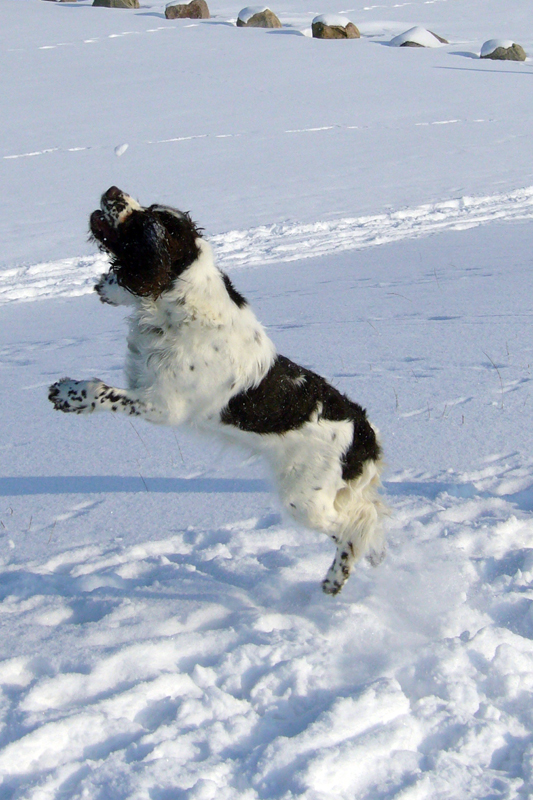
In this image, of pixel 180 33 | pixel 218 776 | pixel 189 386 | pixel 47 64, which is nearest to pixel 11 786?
pixel 218 776

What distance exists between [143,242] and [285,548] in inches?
58.3

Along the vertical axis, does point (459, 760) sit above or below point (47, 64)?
below

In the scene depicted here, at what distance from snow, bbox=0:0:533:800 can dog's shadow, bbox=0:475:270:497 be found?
0.6 inches

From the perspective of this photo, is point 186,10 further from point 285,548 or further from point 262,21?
point 285,548

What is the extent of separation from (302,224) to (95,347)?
4.46 meters

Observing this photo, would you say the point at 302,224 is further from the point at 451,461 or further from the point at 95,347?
the point at 451,461

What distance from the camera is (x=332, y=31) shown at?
26.3m

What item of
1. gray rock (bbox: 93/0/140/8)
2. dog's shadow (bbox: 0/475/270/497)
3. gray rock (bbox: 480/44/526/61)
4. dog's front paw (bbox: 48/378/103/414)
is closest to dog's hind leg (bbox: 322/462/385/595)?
dog's shadow (bbox: 0/475/270/497)

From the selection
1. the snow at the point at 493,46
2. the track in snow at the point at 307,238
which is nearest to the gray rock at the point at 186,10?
the snow at the point at 493,46

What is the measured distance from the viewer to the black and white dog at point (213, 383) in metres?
3.10

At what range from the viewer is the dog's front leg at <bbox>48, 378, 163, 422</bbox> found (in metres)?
3.14

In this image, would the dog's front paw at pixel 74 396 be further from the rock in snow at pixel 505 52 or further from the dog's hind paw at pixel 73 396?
the rock in snow at pixel 505 52

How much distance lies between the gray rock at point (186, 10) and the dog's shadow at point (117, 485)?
1196 inches

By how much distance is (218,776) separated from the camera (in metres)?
2.12
